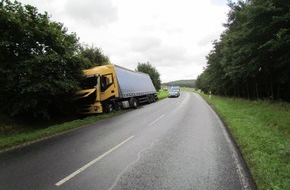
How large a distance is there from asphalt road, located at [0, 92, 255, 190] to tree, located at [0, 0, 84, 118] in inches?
222

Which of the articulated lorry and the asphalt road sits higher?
the articulated lorry

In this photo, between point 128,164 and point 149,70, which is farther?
point 149,70

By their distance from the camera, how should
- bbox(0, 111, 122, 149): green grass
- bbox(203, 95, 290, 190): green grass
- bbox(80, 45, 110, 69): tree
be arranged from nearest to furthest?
1. bbox(203, 95, 290, 190): green grass
2. bbox(0, 111, 122, 149): green grass
3. bbox(80, 45, 110, 69): tree

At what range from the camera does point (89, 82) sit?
2188 centimetres

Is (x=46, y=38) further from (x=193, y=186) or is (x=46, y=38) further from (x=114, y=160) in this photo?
(x=193, y=186)

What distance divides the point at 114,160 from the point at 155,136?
3.74 m

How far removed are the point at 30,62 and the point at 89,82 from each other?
22.8 ft

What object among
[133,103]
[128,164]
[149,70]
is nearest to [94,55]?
[133,103]

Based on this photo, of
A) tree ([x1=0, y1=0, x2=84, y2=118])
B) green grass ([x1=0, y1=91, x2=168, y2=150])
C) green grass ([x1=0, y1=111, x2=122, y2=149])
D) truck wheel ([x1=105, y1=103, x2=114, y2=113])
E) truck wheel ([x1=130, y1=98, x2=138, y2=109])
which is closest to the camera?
green grass ([x1=0, y1=111, x2=122, y2=149])

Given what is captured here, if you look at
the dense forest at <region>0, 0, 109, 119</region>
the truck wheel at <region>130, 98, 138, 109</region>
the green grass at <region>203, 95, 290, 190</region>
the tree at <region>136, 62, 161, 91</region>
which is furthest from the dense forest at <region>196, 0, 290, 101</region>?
the tree at <region>136, 62, 161, 91</region>

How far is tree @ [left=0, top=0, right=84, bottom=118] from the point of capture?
15164 mm

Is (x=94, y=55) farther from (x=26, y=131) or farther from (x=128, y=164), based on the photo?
(x=128, y=164)

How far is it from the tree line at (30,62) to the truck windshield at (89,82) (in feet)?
11.7

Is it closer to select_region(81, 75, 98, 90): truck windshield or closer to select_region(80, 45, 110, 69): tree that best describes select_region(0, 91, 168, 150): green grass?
select_region(81, 75, 98, 90): truck windshield
